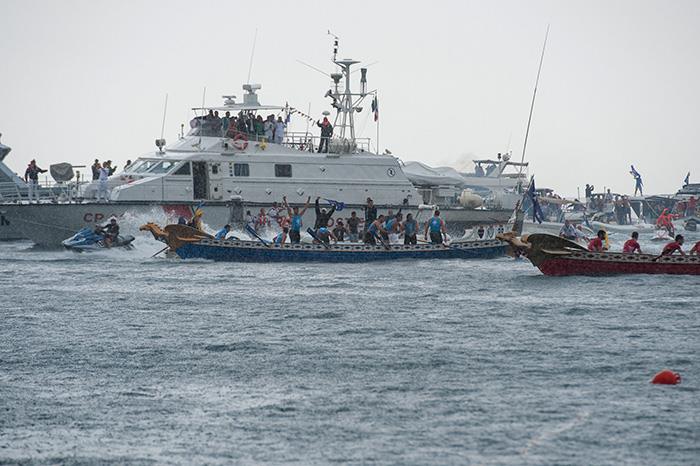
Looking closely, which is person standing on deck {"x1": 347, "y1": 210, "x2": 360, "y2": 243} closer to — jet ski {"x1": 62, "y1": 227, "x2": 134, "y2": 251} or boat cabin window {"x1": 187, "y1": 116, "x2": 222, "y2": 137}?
boat cabin window {"x1": 187, "y1": 116, "x2": 222, "y2": 137}

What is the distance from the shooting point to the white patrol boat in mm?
47656

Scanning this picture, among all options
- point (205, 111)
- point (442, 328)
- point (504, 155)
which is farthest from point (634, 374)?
point (504, 155)

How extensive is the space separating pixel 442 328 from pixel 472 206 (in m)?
26.6

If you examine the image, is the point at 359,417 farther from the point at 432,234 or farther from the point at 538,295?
the point at 432,234

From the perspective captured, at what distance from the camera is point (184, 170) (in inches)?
1941

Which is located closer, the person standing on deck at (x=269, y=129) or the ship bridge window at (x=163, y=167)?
the ship bridge window at (x=163, y=167)

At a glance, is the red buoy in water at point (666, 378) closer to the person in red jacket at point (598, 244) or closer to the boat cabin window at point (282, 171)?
the person in red jacket at point (598, 244)

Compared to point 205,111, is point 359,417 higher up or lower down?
lower down

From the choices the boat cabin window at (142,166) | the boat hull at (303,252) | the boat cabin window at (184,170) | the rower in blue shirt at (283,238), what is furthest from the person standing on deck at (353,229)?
the boat cabin window at (142,166)

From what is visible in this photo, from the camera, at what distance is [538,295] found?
112 ft

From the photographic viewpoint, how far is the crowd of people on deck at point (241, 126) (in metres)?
51.5

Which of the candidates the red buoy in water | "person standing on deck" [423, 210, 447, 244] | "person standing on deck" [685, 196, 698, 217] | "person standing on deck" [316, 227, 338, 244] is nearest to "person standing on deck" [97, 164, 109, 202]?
"person standing on deck" [316, 227, 338, 244]

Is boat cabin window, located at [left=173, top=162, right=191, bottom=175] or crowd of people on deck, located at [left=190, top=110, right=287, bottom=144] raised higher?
crowd of people on deck, located at [left=190, top=110, right=287, bottom=144]

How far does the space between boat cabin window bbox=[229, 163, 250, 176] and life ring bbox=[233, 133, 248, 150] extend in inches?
27.9
